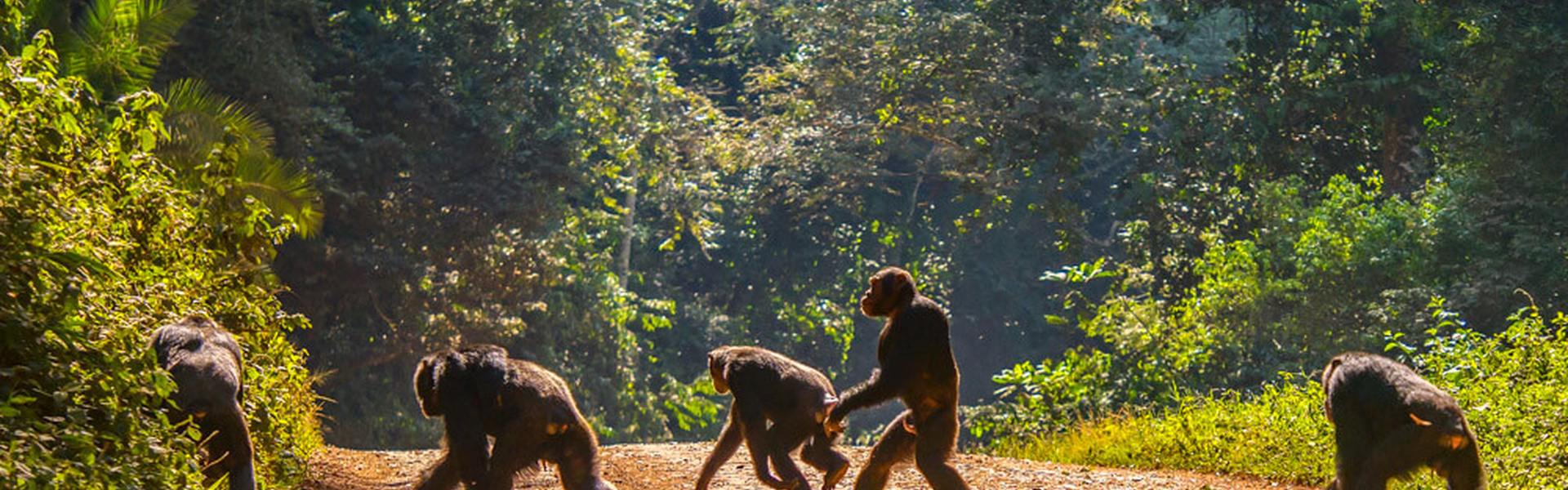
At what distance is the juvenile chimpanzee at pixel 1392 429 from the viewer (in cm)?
730

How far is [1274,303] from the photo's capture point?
1941 centimetres

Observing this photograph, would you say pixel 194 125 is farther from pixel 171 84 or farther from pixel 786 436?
pixel 786 436

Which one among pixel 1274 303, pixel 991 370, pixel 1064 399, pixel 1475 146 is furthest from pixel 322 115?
pixel 991 370

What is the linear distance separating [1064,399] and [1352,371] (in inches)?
474

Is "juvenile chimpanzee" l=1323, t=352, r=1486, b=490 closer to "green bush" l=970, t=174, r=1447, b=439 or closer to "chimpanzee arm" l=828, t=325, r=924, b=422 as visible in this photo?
"chimpanzee arm" l=828, t=325, r=924, b=422

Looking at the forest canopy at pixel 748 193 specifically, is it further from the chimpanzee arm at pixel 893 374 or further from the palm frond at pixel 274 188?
the chimpanzee arm at pixel 893 374

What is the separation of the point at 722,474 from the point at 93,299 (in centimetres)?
564

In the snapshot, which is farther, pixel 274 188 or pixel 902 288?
pixel 274 188

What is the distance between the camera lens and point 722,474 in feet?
36.2

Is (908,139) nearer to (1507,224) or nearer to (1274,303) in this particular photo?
(1274,303)

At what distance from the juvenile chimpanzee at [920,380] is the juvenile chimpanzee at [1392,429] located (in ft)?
6.09

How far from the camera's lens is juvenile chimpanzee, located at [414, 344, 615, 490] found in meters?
7.76

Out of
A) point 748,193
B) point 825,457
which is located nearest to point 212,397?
point 825,457

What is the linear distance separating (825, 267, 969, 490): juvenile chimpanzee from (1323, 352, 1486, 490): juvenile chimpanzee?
6.09 ft
